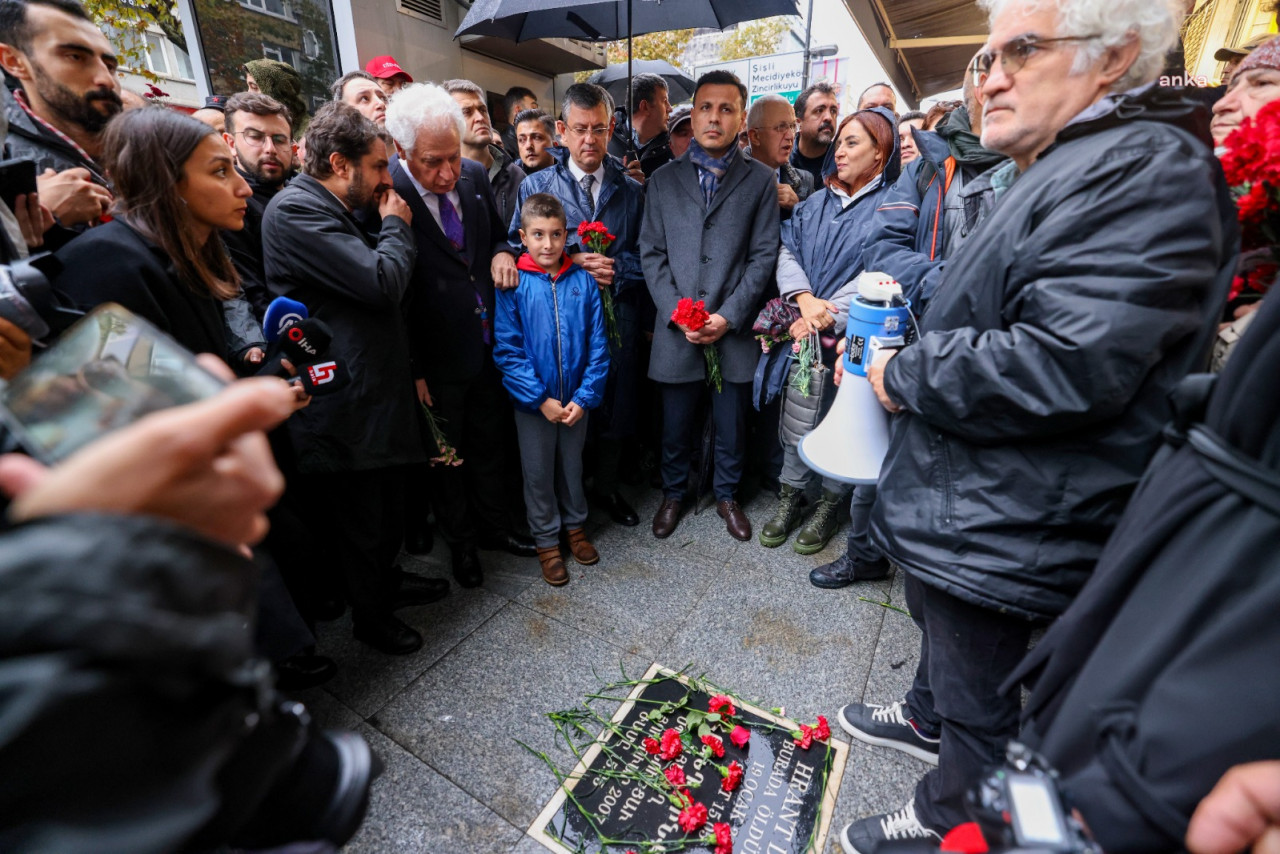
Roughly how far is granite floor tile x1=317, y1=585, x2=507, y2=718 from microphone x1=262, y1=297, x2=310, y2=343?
4.81 ft

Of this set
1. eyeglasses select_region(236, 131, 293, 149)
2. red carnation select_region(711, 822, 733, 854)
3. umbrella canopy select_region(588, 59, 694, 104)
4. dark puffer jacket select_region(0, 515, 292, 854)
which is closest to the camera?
dark puffer jacket select_region(0, 515, 292, 854)

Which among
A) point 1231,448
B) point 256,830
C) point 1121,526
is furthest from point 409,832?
point 1231,448

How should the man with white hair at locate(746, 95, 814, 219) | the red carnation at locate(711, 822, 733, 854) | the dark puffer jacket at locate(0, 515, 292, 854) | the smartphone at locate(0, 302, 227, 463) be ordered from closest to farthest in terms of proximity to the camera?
the dark puffer jacket at locate(0, 515, 292, 854) < the smartphone at locate(0, 302, 227, 463) < the red carnation at locate(711, 822, 733, 854) < the man with white hair at locate(746, 95, 814, 219)

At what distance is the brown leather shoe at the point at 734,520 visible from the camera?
11.8 feet

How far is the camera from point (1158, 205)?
1188mm

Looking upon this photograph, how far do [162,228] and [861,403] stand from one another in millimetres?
2287

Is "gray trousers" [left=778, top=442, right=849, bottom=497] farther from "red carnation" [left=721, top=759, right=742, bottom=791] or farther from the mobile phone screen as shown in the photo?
the mobile phone screen

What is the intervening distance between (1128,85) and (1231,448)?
1.12 m

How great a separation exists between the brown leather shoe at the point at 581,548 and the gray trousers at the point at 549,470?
0.06m

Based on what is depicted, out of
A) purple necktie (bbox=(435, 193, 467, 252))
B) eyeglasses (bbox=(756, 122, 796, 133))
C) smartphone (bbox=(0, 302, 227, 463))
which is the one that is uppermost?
eyeglasses (bbox=(756, 122, 796, 133))

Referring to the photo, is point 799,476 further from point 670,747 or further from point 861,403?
point 670,747

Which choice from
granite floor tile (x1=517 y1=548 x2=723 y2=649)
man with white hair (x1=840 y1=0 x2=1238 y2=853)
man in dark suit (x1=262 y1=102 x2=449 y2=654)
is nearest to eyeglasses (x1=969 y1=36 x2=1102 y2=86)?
→ man with white hair (x1=840 y1=0 x2=1238 y2=853)

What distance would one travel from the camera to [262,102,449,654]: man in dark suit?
2.24 metres

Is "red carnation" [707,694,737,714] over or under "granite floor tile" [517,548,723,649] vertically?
over
